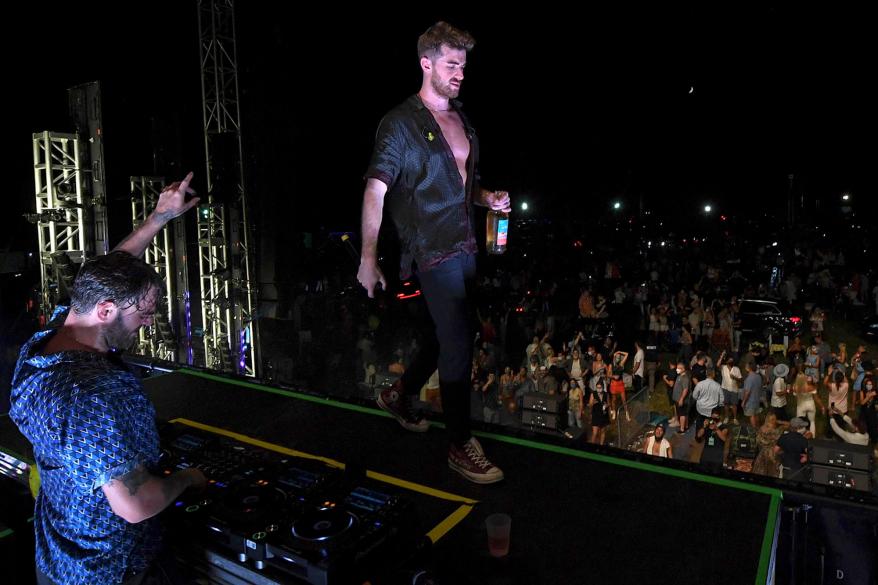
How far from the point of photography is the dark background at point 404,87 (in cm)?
959

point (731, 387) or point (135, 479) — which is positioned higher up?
point (135, 479)

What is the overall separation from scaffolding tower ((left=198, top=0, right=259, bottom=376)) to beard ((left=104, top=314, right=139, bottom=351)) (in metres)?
7.80

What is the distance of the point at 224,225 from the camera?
1023 centimetres

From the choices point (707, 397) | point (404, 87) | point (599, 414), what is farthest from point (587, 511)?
point (404, 87)

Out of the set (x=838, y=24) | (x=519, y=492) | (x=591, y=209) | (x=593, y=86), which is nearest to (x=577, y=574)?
(x=519, y=492)

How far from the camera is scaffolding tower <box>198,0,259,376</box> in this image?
9758mm

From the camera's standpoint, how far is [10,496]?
3221 mm

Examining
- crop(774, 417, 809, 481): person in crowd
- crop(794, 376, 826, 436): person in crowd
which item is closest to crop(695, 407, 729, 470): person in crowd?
crop(774, 417, 809, 481): person in crowd

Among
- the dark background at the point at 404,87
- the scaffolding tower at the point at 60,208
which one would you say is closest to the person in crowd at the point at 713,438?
the dark background at the point at 404,87

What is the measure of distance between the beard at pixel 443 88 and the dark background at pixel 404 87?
285 inches

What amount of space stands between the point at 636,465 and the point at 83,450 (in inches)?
88.0

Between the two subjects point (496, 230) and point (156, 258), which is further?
point (156, 258)

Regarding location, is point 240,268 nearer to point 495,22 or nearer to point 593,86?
point 495,22

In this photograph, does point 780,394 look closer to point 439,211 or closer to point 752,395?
point 752,395
